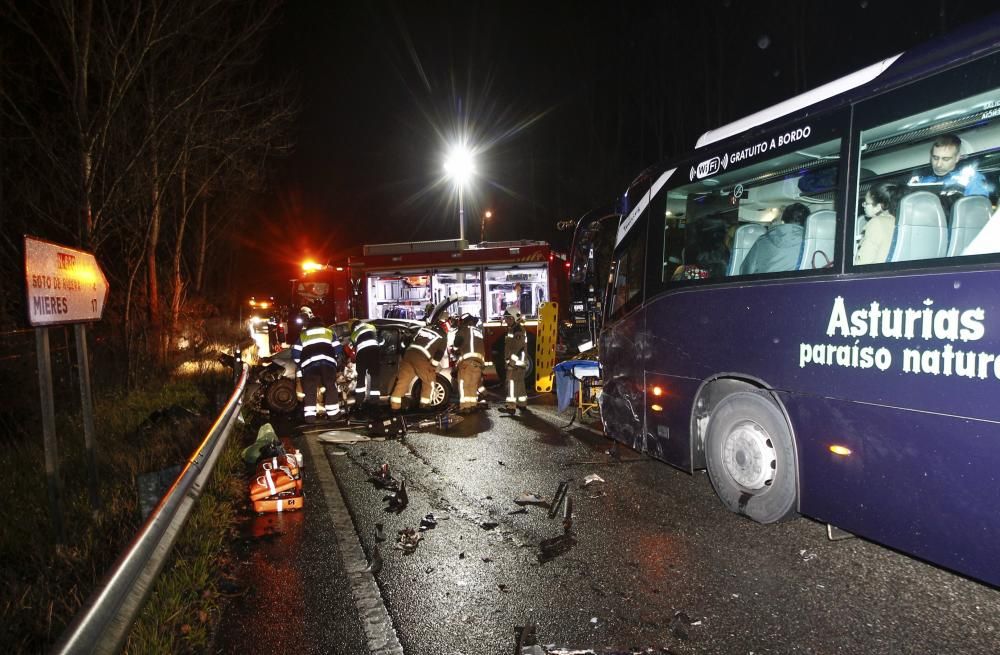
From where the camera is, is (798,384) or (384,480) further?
(384,480)

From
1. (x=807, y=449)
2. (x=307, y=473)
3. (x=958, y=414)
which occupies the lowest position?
(x=307, y=473)

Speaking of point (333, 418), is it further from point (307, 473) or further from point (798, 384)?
point (798, 384)

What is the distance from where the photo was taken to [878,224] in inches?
149

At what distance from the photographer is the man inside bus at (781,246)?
4.45 meters

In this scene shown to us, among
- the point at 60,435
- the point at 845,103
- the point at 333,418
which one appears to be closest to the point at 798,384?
the point at 845,103

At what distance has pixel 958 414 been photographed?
3.14 meters

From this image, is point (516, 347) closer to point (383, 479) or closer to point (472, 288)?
point (383, 479)

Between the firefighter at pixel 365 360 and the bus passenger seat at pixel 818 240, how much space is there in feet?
23.8

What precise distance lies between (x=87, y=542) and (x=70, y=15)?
30.1 feet

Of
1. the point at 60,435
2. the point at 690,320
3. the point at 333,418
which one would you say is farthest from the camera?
the point at 333,418

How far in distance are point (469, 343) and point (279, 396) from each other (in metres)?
3.23

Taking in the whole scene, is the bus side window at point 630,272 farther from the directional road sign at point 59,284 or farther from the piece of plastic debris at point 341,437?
the directional road sign at point 59,284

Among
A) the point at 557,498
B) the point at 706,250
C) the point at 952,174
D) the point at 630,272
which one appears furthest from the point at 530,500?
the point at 952,174

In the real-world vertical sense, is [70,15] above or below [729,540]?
above
